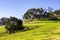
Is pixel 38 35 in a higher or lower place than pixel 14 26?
lower

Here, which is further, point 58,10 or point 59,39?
point 58,10

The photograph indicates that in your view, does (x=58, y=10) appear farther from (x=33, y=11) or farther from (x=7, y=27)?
(x=7, y=27)

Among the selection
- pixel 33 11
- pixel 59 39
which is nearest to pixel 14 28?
pixel 59 39

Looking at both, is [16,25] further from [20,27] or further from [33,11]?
[33,11]

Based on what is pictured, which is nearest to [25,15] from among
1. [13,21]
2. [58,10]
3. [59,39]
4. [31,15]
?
[31,15]

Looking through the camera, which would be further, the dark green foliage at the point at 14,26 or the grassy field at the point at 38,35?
the dark green foliage at the point at 14,26

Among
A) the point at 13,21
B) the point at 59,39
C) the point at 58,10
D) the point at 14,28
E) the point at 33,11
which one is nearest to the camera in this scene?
the point at 59,39

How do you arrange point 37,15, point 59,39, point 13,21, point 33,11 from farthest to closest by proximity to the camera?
point 33,11, point 37,15, point 13,21, point 59,39

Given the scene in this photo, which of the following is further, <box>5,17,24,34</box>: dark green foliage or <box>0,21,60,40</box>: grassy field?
<box>5,17,24,34</box>: dark green foliage

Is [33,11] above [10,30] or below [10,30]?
above

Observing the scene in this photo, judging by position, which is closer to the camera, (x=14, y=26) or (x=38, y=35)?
(x=38, y=35)

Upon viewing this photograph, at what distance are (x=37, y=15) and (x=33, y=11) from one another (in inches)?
498

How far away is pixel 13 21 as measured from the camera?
96.0m

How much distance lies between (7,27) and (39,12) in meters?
83.9
